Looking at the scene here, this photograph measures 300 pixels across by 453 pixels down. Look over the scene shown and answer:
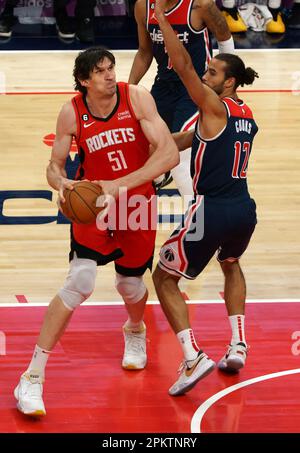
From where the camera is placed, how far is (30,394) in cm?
584

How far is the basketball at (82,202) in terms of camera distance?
5836 mm

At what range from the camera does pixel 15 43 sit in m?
14.7

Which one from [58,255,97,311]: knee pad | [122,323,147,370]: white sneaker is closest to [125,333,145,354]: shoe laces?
[122,323,147,370]: white sneaker

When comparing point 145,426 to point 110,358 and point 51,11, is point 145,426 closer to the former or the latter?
point 110,358

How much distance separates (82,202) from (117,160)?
1.38 feet

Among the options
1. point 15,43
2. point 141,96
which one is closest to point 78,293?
point 141,96

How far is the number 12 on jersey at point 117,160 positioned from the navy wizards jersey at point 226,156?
420 millimetres

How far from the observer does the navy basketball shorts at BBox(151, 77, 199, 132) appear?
8094 mm

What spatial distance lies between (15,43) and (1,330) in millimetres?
8466

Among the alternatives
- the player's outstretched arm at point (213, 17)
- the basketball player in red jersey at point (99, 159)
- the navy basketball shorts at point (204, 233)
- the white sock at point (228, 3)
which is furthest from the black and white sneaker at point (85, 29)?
the navy basketball shorts at point (204, 233)

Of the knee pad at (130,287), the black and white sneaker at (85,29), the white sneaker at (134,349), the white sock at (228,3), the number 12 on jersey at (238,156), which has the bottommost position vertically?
the black and white sneaker at (85,29)

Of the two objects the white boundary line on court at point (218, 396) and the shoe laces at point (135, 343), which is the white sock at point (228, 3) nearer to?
the shoe laces at point (135, 343)

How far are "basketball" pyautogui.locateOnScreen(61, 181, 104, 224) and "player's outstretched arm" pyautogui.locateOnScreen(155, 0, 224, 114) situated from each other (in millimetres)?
779

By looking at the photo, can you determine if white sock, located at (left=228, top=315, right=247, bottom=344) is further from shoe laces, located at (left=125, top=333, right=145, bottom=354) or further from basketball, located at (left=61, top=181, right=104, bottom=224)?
basketball, located at (left=61, top=181, right=104, bottom=224)
